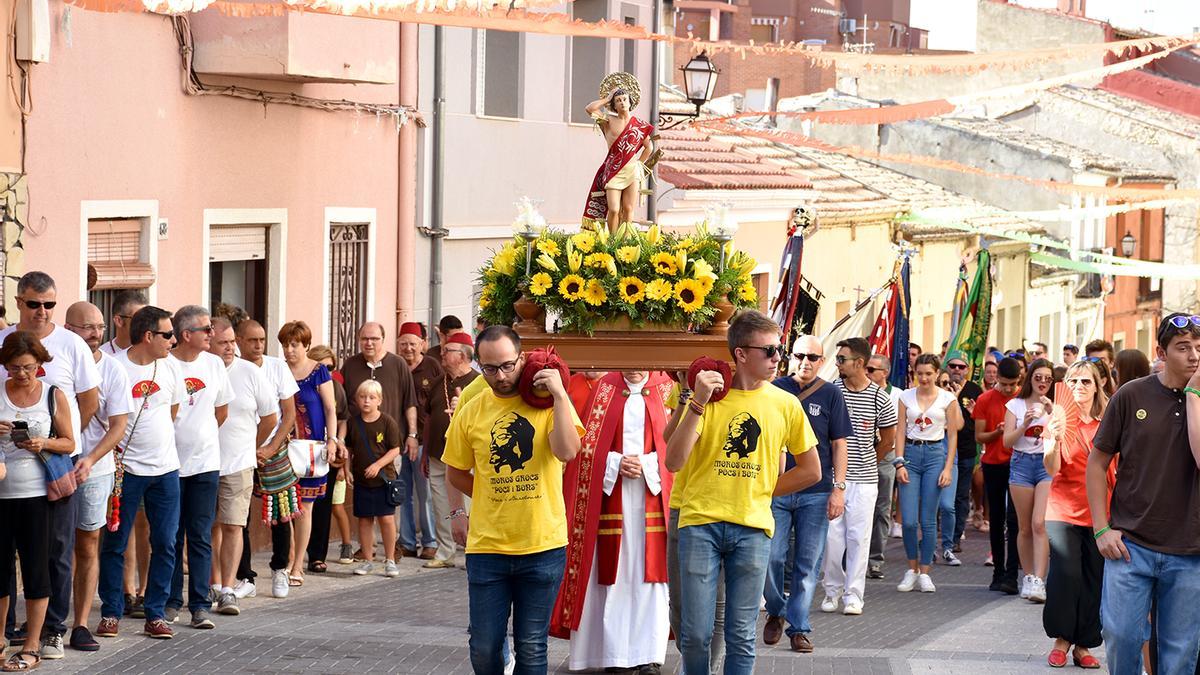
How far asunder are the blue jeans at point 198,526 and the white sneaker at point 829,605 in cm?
443

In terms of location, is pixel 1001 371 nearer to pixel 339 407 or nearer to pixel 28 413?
pixel 339 407

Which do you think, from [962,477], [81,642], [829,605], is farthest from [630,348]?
[962,477]

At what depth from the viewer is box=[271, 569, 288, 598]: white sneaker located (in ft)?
44.7

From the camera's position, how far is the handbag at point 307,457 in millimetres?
13758

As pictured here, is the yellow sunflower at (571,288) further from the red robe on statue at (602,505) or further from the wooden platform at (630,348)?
the red robe on statue at (602,505)

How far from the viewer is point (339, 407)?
14.4m

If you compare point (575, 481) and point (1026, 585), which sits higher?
point (575, 481)

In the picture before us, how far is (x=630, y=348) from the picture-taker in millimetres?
10797

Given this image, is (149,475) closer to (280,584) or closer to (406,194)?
(280,584)

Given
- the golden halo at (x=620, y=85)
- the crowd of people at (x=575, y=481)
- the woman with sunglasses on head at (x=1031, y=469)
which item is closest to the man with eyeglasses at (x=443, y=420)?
the crowd of people at (x=575, y=481)

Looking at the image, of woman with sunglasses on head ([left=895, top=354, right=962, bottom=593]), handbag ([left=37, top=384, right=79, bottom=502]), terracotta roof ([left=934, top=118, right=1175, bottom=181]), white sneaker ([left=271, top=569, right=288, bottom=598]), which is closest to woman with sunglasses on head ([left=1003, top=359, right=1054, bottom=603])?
woman with sunglasses on head ([left=895, top=354, right=962, bottom=593])

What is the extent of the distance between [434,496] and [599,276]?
17.8 feet

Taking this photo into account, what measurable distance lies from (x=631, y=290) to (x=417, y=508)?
5998mm

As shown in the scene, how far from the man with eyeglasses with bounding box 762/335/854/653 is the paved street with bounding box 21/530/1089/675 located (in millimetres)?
211
